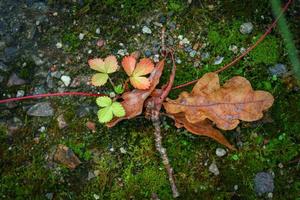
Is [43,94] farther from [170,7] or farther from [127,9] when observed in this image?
[170,7]

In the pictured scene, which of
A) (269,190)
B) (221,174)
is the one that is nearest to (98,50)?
(221,174)

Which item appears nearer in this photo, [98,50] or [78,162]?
[78,162]

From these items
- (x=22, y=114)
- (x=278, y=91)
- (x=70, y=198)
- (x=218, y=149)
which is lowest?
(x=70, y=198)

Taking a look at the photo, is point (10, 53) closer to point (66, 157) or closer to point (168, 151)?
point (66, 157)

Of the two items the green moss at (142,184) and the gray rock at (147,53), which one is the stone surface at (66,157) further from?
the gray rock at (147,53)

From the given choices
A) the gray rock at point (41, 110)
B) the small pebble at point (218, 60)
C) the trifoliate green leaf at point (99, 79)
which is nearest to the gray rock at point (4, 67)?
the gray rock at point (41, 110)

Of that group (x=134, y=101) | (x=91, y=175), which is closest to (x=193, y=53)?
(x=134, y=101)
